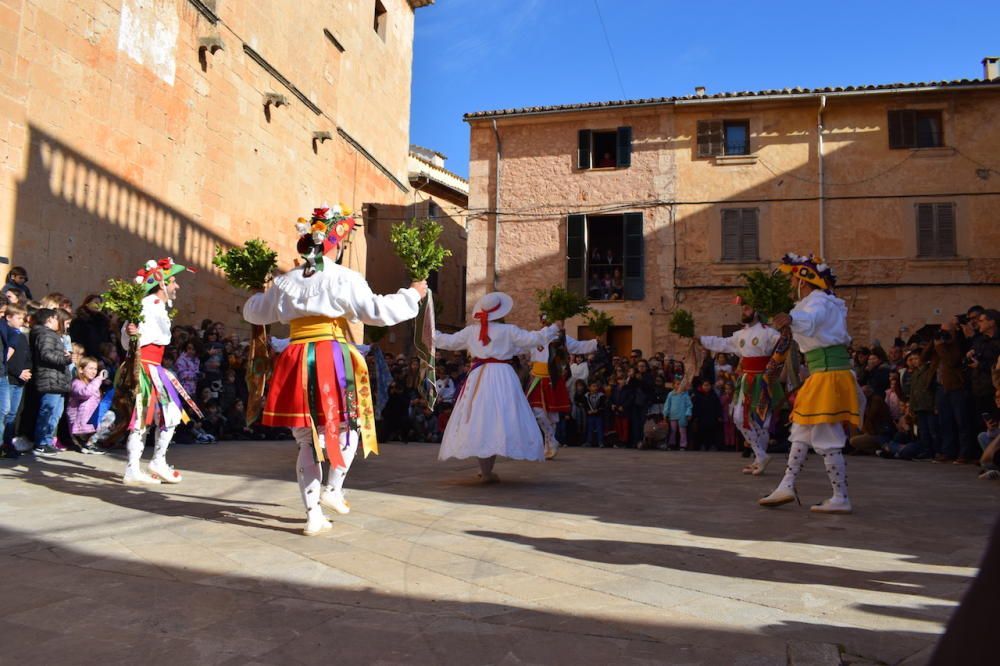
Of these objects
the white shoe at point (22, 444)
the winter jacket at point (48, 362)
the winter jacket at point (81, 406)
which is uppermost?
the winter jacket at point (48, 362)

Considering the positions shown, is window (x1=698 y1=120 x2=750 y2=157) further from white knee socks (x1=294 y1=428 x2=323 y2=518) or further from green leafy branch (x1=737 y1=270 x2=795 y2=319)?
white knee socks (x1=294 y1=428 x2=323 y2=518)

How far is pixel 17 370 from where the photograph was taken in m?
9.39

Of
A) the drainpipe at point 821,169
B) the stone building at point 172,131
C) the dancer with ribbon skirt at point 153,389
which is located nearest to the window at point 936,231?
the drainpipe at point 821,169

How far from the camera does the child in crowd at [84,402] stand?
10.6 m

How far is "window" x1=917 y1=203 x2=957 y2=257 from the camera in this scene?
21719 millimetres

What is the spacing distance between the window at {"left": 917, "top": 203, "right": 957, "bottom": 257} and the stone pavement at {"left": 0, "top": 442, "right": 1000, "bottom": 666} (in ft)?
54.2

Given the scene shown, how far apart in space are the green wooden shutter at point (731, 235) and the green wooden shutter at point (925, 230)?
4.86 m

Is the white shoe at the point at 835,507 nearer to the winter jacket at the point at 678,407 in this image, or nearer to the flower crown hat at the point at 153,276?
the flower crown hat at the point at 153,276

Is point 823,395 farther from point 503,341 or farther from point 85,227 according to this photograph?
point 85,227

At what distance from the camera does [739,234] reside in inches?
901

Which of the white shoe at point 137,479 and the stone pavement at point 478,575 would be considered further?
the white shoe at point 137,479

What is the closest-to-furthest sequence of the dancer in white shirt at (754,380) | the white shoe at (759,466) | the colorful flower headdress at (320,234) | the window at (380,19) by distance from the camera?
1. the colorful flower headdress at (320,234)
2. the dancer in white shirt at (754,380)
3. the white shoe at (759,466)
4. the window at (380,19)

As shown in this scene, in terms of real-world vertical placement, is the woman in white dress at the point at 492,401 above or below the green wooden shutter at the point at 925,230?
below

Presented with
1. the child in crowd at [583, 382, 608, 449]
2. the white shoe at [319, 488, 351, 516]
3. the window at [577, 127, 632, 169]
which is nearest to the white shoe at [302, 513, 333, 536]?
the white shoe at [319, 488, 351, 516]
